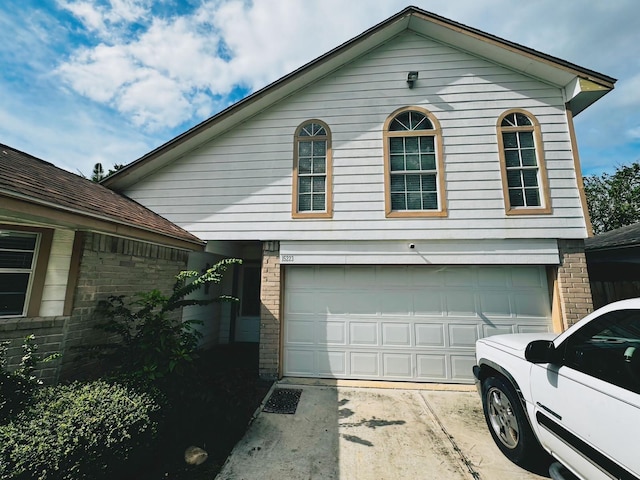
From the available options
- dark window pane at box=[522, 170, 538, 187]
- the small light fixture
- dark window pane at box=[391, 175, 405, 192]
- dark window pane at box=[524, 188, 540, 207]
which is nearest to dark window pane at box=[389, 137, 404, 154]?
dark window pane at box=[391, 175, 405, 192]

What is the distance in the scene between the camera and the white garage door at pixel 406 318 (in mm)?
5711

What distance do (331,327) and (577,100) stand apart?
7537 mm

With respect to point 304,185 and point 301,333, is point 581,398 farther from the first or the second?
point 304,185

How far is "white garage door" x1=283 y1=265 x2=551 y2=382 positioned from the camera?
571 centimetres

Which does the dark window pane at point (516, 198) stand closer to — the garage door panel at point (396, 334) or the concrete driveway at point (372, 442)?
the garage door panel at point (396, 334)

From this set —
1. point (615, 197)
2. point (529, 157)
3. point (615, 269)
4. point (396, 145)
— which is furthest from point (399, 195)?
point (615, 197)

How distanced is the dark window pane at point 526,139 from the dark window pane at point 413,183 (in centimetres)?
247

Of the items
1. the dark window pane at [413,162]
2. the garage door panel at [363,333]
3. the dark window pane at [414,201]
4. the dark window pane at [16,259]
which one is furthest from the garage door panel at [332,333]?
the dark window pane at [16,259]

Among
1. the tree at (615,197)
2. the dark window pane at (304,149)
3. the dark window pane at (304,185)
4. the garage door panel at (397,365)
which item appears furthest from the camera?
the tree at (615,197)

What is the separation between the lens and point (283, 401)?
16.0 ft

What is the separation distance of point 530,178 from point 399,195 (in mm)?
2931

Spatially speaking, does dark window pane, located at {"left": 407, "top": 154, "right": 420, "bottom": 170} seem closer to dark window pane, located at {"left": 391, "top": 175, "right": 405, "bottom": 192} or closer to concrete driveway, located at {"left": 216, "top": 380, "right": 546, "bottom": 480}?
dark window pane, located at {"left": 391, "top": 175, "right": 405, "bottom": 192}

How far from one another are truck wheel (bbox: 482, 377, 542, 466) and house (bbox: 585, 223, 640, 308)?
4.85 m

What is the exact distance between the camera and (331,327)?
6.02 meters
